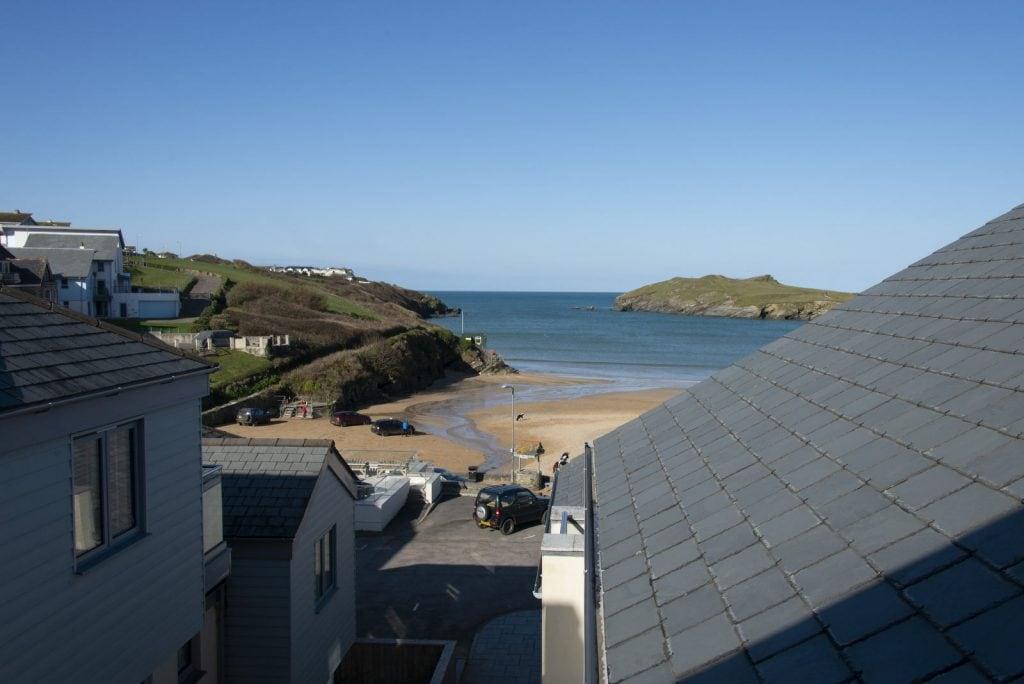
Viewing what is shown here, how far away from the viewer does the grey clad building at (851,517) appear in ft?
10.4

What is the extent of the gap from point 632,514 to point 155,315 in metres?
75.6

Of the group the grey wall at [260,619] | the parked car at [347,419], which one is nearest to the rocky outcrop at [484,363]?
the parked car at [347,419]

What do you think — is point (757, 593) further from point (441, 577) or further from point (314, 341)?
point (314, 341)

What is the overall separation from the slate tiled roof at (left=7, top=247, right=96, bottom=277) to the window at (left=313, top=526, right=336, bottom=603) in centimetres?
6214

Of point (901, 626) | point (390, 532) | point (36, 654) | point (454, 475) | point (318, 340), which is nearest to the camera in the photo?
point (901, 626)

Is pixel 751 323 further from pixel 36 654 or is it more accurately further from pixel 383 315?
pixel 36 654

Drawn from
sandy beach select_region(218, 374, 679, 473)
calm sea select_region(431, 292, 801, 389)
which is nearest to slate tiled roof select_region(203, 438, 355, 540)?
sandy beach select_region(218, 374, 679, 473)

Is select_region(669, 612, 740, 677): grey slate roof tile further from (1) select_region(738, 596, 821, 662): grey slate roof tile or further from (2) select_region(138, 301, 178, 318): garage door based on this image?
(2) select_region(138, 301, 178, 318): garage door

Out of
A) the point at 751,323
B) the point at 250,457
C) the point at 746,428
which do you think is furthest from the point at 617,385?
the point at 751,323

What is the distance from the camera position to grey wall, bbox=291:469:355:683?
39.7 ft

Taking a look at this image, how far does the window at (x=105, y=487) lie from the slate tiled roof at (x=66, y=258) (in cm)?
6607

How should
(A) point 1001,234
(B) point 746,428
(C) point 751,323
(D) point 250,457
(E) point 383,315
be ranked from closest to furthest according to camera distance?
(B) point 746,428 < (A) point 1001,234 < (D) point 250,457 < (E) point 383,315 < (C) point 751,323

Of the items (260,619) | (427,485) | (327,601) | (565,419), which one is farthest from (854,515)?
(565,419)

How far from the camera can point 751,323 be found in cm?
18238
